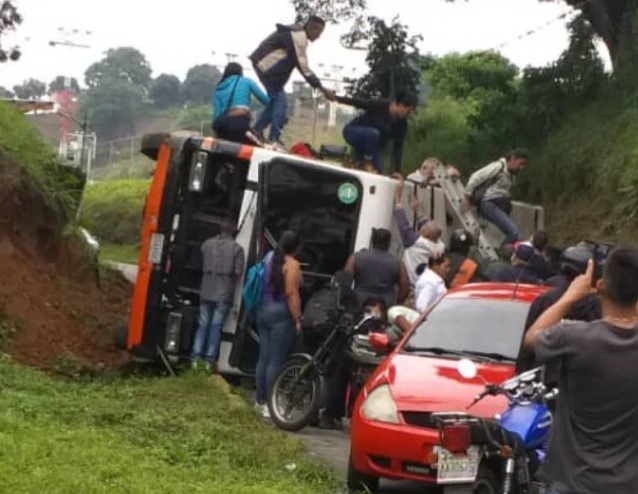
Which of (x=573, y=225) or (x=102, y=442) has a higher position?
(x=573, y=225)

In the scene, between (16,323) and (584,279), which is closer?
(584,279)

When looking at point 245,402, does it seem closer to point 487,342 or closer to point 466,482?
point 487,342

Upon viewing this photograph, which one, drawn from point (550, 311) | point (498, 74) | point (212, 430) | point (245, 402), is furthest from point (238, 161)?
point (498, 74)

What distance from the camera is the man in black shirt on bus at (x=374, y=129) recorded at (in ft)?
53.1

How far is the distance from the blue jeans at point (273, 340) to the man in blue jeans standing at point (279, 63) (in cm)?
330

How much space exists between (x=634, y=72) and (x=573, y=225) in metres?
2.88

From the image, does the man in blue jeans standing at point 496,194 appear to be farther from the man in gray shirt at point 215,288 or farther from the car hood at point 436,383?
the car hood at point 436,383

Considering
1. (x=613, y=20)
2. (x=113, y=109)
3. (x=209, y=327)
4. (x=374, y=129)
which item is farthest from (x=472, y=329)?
(x=113, y=109)

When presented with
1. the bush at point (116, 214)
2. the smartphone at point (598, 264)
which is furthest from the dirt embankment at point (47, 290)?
the bush at point (116, 214)

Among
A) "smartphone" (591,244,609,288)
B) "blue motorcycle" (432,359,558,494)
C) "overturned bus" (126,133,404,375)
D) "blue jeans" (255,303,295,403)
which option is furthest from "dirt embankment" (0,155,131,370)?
"smartphone" (591,244,609,288)

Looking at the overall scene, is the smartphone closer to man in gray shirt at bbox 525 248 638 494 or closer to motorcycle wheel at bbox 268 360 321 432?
man in gray shirt at bbox 525 248 638 494

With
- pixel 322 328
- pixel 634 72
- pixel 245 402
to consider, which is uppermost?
pixel 634 72

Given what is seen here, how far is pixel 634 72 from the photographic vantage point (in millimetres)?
20281

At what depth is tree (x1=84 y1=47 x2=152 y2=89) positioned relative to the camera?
115 m
